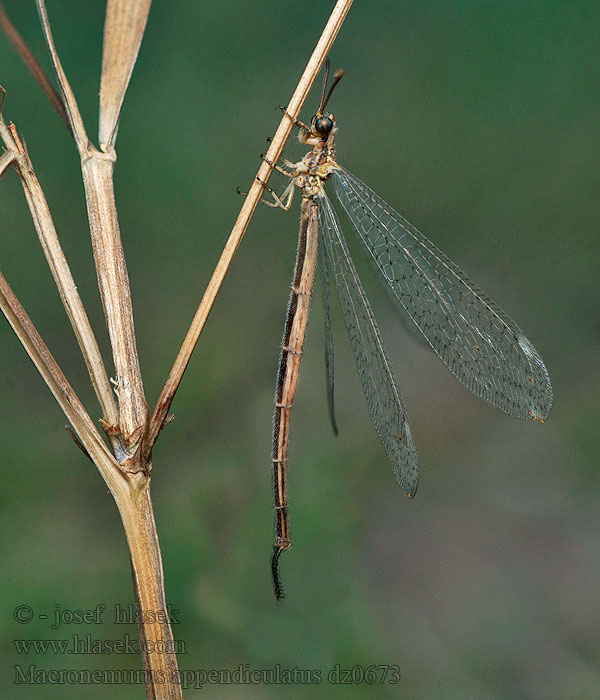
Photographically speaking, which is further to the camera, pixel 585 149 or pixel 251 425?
pixel 585 149

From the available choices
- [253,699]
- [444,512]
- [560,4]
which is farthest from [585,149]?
[253,699]

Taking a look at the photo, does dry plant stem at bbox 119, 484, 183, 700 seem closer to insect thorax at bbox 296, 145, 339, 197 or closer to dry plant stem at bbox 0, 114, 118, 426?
dry plant stem at bbox 0, 114, 118, 426

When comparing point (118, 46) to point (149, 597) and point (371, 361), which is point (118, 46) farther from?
point (371, 361)

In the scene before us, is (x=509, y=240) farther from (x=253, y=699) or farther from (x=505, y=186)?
(x=253, y=699)

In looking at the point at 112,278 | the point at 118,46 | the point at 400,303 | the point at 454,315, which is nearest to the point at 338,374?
the point at 400,303

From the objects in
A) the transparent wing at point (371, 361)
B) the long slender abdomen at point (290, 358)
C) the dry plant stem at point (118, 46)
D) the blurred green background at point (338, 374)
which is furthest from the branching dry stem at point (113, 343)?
the blurred green background at point (338, 374)

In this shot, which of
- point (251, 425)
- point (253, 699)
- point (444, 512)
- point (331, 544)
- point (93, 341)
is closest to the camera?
point (93, 341)
